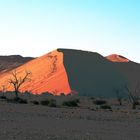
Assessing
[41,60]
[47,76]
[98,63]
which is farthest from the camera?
[41,60]

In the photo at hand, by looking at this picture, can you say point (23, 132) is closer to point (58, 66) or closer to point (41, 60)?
point (58, 66)

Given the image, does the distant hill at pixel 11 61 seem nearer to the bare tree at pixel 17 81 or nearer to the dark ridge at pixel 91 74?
the dark ridge at pixel 91 74

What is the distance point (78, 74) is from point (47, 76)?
803 centimetres

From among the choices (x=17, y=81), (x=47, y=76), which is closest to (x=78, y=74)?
(x=47, y=76)

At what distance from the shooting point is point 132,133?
24.1m

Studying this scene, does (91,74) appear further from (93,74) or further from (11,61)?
(11,61)

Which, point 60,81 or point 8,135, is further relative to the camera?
point 60,81

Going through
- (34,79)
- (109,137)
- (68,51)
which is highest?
(68,51)

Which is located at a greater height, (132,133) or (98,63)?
(98,63)

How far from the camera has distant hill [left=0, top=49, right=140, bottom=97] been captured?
108 m

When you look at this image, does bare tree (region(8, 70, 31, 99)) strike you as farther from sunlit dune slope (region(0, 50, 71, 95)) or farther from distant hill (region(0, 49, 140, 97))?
distant hill (region(0, 49, 140, 97))

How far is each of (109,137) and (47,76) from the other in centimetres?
9710

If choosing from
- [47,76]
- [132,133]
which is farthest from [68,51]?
[132,133]

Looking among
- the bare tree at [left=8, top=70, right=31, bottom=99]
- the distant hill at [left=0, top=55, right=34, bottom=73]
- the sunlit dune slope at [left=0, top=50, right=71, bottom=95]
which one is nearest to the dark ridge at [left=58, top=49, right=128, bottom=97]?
the sunlit dune slope at [left=0, top=50, right=71, bottom=95]
